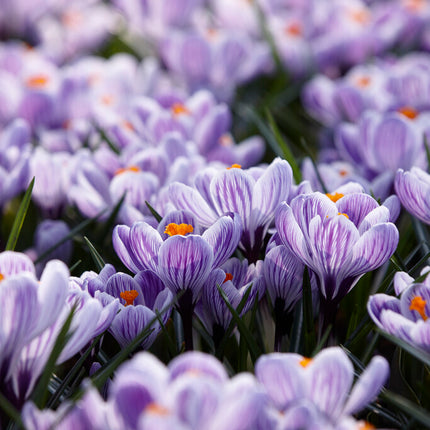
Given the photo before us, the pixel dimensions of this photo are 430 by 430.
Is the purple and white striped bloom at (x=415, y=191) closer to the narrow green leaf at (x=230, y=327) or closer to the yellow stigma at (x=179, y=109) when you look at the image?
the narrow green leaf at (x=230, y=327)

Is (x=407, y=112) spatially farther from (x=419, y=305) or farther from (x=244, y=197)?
(x=419, y=305)

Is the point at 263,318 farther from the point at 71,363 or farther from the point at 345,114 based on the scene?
the point at 345,114

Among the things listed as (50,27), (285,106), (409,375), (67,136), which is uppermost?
(50,27)

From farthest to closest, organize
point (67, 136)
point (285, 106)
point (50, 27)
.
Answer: point (50, 27) → point (285, 106) → point (67, 136)

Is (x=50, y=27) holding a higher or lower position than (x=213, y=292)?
higher

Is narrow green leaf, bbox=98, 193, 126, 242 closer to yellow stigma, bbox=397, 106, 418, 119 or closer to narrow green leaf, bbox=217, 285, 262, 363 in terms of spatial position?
narrow green leaf, bbox=217, 285, 262, 363

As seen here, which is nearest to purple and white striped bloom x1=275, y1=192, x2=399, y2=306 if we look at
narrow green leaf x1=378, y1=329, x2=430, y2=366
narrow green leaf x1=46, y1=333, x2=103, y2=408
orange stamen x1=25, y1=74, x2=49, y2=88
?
narrow green leaf x1=378, y1=329, x2=430, y2=366

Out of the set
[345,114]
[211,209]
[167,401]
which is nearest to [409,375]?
[211,209]
